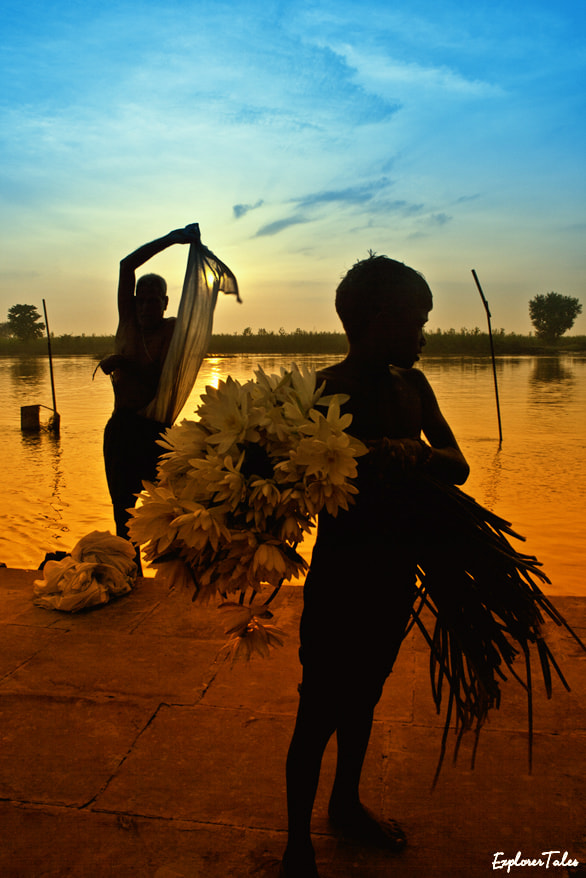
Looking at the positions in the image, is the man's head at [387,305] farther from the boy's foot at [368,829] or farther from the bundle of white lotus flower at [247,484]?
the boy's foot at [368,829]

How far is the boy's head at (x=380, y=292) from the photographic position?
1.67 metres

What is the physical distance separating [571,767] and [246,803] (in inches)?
41.8

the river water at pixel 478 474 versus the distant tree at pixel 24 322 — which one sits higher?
the distant tree at pixel 24 322

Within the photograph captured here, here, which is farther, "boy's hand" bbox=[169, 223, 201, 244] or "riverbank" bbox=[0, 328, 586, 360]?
"riverbank" bbox=[0, 328, 586, 360]

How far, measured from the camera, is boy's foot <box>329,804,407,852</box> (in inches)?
71.9

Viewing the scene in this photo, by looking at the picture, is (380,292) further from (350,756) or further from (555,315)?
(555,315)

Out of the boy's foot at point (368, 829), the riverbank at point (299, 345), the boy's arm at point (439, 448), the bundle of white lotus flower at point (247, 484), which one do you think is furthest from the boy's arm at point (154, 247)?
the riverbank at point (299, 345)

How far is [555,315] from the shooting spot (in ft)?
234

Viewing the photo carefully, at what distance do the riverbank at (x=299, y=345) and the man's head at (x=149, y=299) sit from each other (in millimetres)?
49676

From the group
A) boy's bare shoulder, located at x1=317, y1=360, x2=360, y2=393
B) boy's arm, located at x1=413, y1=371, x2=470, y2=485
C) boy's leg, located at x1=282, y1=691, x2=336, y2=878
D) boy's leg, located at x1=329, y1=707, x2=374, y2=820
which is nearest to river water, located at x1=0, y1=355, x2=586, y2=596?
boy's bare shoulder, located at x1=317, y1=360, x2=360, y2=393

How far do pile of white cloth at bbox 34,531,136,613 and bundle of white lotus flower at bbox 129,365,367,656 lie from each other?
226cm


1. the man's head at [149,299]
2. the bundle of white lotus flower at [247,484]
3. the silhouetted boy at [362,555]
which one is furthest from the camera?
the man's head at [149,299]

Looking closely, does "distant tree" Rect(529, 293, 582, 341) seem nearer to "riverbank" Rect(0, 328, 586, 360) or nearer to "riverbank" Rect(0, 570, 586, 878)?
"riverbank" Rect(0, 328, 586, 360)

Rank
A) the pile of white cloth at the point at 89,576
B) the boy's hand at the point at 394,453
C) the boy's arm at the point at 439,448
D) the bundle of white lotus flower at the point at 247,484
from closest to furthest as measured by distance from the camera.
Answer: the bundle of white lotus flower at the point at 247,484 < the boy's hand at the point at 394,453 < the boy's arm at the point at 439,448 < the pile of white cloth at the point at 89,576
